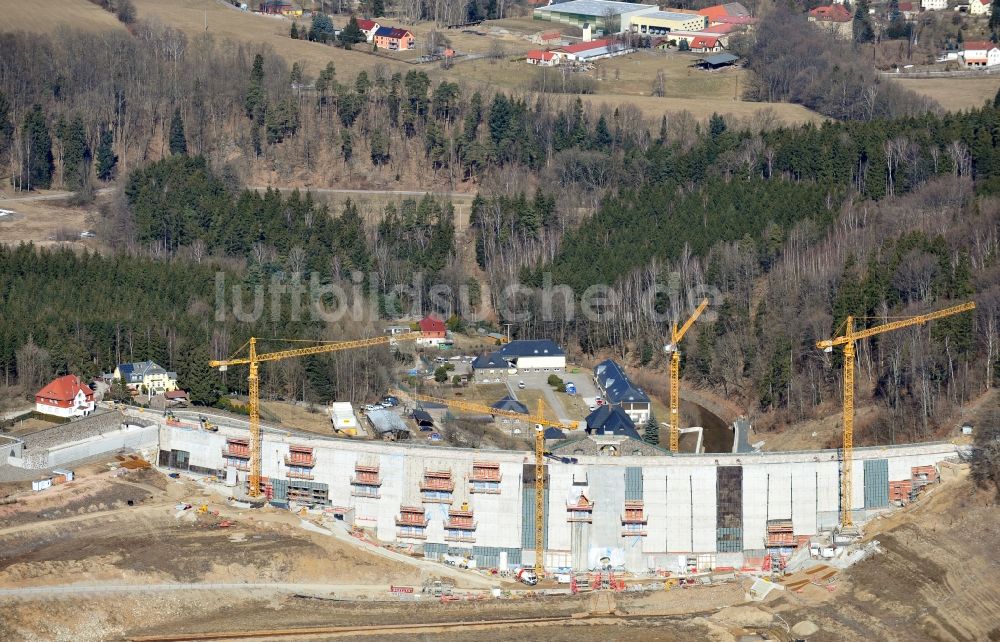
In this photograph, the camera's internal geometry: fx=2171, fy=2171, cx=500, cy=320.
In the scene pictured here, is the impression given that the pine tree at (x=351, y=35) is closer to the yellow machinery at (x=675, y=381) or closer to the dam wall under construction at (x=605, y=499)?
the yellow machinery at (x=675, y=381)

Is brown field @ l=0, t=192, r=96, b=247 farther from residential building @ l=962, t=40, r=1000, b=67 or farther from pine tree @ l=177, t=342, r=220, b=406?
residential building @ l=962, t=40, r=1000, b=67

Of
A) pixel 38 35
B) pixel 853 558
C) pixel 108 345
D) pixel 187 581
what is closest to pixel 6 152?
pixel 38 35

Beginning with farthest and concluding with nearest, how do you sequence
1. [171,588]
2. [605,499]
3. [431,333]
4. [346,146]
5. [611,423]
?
[346,146] < [431,333] < [611,423] < [605,499] < [171,588]

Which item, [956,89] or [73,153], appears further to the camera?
[956,89]

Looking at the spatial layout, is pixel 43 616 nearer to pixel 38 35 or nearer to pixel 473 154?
pixel 473 154

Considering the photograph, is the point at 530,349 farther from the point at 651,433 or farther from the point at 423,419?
the point at 651,433

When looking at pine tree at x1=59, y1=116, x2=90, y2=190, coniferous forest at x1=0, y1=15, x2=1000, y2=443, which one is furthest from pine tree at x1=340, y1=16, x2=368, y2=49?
pine tree at x1=59, y1=116, x2=90, y2=190

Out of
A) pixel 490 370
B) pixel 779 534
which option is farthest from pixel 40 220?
pixel 779 534
